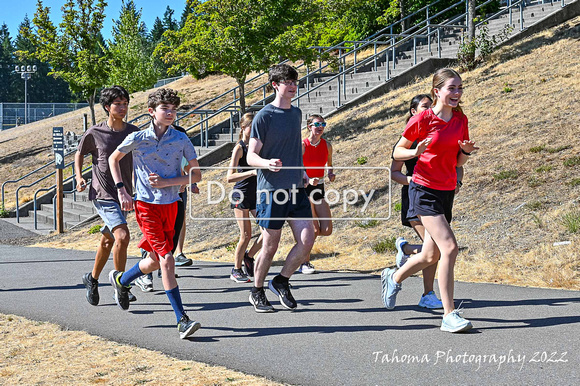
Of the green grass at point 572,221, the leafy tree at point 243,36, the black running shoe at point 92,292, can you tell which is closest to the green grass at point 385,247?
the green grass at point 572,221

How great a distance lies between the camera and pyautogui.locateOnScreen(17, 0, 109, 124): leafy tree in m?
27.9

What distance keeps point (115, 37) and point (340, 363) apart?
167ft

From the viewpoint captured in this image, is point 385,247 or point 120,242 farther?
point 385,247

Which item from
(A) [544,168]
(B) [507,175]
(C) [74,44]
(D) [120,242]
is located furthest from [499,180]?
(C) [74,44]

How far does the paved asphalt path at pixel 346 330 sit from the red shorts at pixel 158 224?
749mm

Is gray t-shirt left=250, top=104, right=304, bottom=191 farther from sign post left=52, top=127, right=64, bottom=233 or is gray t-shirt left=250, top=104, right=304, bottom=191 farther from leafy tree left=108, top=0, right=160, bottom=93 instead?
leafy tree left=108, top=0, right=160, bottom=93

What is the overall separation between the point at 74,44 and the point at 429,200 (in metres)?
25.9

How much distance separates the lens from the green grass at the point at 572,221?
917 centimetres

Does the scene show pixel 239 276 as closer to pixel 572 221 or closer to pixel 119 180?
pixel 119 180

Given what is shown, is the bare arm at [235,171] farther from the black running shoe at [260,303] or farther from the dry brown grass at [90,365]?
the dry brown grass at [90,365]

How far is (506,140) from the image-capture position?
14.5 metres

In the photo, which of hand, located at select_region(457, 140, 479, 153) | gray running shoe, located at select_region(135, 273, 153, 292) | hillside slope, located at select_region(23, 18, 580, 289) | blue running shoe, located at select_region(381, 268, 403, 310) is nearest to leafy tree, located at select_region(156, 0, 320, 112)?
hillside slope, located at select_region(23, 18, 580, 289)

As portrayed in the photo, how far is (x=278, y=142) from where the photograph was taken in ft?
20.6

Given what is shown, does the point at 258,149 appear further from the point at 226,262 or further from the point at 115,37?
the point at 115,37
